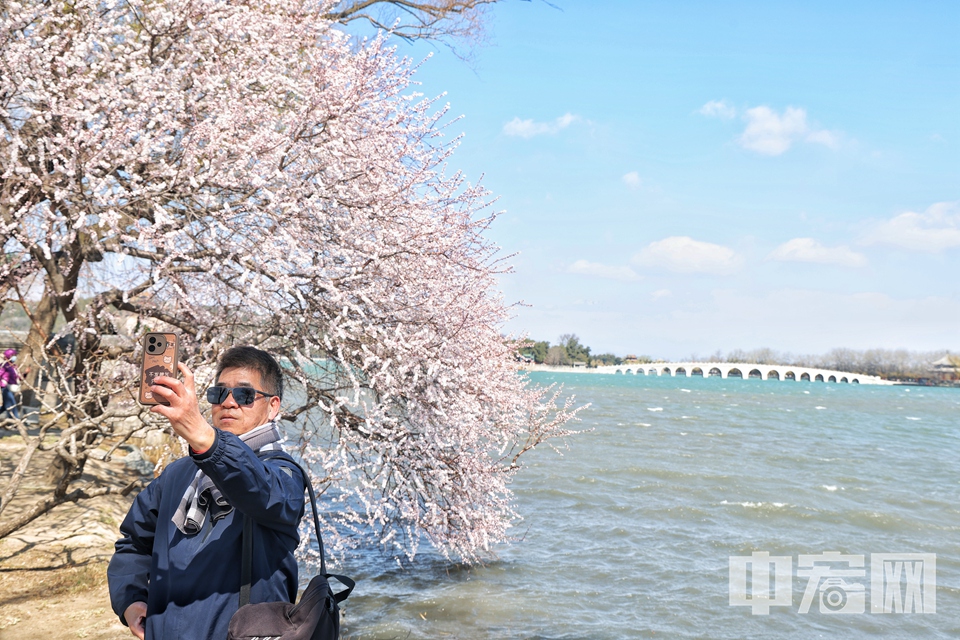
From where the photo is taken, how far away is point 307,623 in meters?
2.42

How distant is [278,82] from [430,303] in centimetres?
260

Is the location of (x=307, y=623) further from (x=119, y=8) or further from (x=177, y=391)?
(x=119, y=8)

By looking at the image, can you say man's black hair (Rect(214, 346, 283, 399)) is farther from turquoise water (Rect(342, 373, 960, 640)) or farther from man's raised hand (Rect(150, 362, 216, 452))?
turquoise water (Rect(342, 373, 960, 640))

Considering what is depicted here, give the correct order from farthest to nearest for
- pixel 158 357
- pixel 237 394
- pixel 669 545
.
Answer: pixel 669 545 < pixel 237 394 < pixel 158 357

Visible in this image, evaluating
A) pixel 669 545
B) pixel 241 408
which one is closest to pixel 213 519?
pixel 241 408

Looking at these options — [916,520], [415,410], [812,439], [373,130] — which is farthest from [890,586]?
[812,439]

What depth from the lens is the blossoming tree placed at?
6.30 metres

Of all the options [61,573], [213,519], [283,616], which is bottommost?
[61,573]

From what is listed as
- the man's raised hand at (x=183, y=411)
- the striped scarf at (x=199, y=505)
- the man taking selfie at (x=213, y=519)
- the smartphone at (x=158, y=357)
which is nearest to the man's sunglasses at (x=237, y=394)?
the man taking selfie at (x=213, y=519)

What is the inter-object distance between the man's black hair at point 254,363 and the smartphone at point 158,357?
561mm

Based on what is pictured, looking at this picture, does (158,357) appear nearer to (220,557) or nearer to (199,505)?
(199,505)

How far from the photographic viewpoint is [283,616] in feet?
8.06

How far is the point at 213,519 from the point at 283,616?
1.41ft

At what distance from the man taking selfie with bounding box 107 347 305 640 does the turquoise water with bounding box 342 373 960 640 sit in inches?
246
